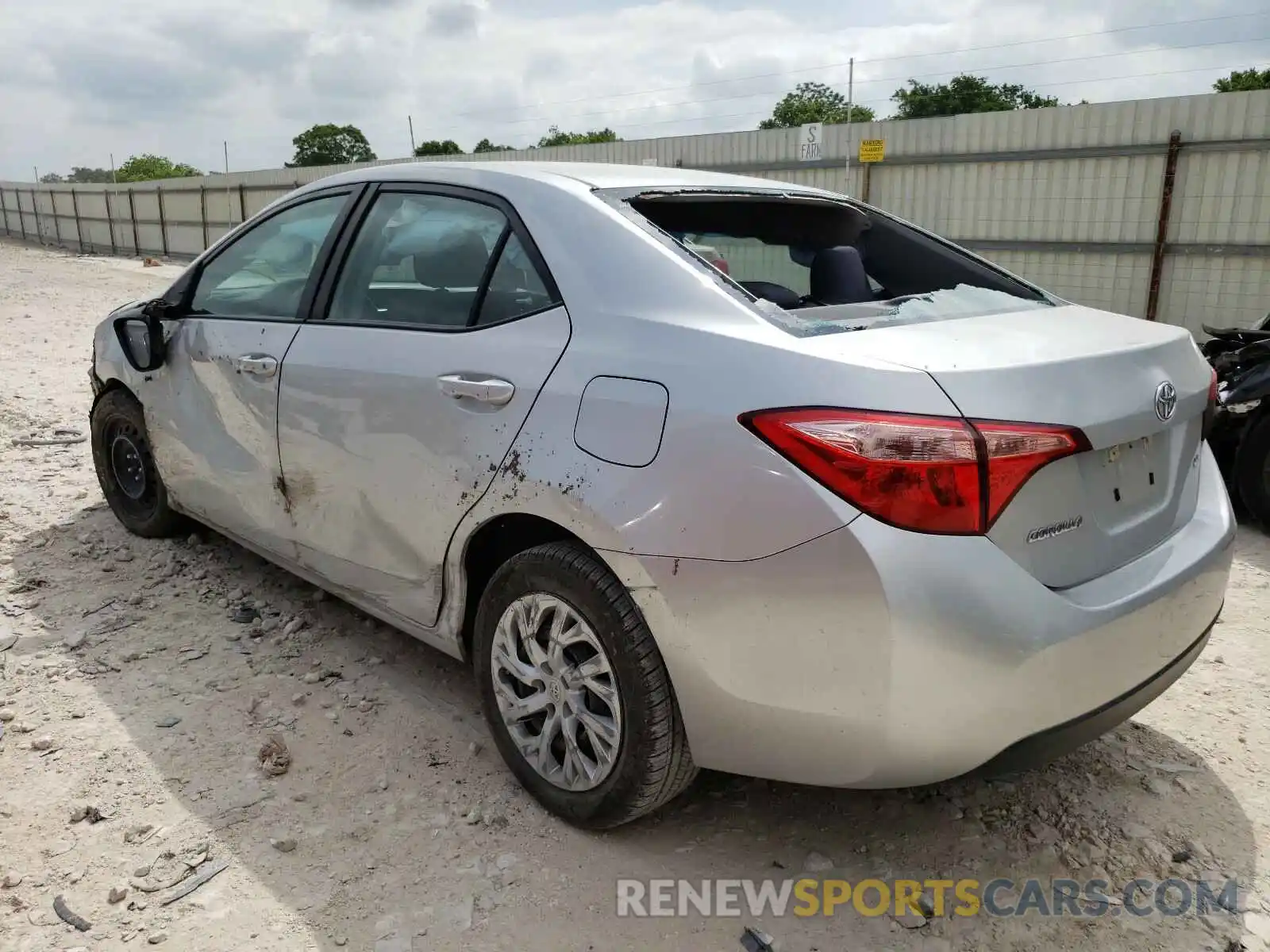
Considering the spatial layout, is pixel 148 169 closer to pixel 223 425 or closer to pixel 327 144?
pixel 327 144

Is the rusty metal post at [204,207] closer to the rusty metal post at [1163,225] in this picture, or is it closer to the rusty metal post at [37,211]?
the rusty metal post at [37,211]

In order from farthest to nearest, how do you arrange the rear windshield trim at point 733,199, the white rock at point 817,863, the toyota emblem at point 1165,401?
the white rock at point 817,863, the rear windshield trim at point 733,199, the toyota emblem at point 1165,401

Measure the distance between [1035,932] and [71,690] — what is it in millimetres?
2919

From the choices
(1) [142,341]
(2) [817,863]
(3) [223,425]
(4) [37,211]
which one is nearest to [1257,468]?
(2) [817,863]

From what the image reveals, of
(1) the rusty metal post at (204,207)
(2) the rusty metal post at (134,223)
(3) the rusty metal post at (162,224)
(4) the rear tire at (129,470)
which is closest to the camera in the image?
(4) the rear tire at (129,470)

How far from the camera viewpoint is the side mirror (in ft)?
12.4

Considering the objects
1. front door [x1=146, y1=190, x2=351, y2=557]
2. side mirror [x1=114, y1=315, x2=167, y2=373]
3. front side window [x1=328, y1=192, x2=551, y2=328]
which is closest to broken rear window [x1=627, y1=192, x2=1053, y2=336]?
front side window [x1=328, y1=192, x2=551, y2=328]

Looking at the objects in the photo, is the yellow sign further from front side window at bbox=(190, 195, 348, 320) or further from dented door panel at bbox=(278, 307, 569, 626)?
dented door panel at bbox=(278, 307, 569, 626)

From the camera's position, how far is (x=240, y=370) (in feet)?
10.9

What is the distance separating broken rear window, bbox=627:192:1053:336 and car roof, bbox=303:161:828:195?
72 mm

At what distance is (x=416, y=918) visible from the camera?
2.18m

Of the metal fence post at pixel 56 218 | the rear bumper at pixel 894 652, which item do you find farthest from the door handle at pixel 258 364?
the metal fence post at pixel 56 218

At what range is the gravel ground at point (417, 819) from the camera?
2152mm

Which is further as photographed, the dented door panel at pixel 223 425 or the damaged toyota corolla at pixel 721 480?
the dented door panel at pixel 223 425
